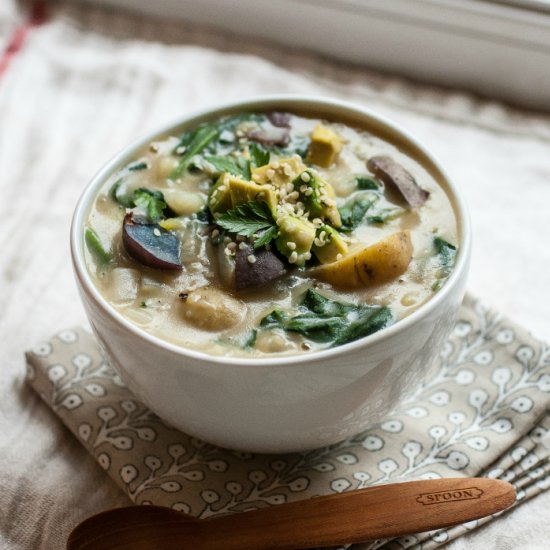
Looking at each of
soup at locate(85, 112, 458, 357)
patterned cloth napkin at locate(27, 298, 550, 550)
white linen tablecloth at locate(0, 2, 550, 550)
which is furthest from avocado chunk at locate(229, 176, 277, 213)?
white linen tablecloth at locate(0, 2, 550, 550)

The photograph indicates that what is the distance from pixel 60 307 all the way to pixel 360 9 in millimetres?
1607

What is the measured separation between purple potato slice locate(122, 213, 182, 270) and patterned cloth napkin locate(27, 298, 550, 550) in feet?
1.37

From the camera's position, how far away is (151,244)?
1.79 m

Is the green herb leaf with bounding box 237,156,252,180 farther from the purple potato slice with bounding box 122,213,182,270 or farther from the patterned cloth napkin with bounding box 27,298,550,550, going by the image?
the patterned cloth napkin with bounding box 27,298,550,550

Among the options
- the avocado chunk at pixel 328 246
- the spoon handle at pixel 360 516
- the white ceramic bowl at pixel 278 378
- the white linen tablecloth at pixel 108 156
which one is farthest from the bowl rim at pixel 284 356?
the white linen tablecloth at pixel 108 156

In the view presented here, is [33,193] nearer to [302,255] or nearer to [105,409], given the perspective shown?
[105,409]

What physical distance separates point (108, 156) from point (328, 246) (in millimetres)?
1369

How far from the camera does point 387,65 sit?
3.23 m

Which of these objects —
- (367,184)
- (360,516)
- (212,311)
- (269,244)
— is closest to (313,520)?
(360,516)

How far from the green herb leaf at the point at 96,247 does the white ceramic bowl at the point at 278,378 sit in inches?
0.9

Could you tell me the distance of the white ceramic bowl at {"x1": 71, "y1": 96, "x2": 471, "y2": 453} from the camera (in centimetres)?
155

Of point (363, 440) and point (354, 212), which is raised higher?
point (354, 212)

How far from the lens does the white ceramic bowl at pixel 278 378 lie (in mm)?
1549

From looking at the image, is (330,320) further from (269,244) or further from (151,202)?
(151,202)
